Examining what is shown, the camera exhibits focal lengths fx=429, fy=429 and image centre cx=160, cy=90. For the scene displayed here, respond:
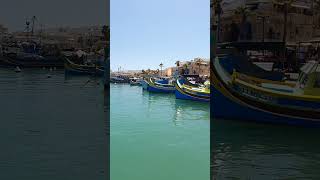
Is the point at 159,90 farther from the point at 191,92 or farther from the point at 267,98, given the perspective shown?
the point at 267,98

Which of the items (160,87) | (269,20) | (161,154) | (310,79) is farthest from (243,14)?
(160,87)

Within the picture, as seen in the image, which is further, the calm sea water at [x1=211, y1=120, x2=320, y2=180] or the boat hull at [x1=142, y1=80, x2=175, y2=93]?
the boat hull at [x1=142, y1=80, x2=175, y2=93]

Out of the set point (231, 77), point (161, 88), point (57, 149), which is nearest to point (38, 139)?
point (57, 149)

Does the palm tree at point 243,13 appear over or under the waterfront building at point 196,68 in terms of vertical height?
over

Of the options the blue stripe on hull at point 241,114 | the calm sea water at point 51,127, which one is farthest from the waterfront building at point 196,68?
the calm sea water at point 51,127

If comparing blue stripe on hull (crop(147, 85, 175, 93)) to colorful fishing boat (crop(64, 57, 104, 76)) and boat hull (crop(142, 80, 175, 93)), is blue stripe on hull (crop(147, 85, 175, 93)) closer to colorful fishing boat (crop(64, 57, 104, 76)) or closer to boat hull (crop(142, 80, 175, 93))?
boat hull (crop(142, 80, 175, 93))

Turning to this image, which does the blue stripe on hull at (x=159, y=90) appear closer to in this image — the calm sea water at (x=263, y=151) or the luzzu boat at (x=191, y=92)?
the luzzu boat at (x=191, y=92)

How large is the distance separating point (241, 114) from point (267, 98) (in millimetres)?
688

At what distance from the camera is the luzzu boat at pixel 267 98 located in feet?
27.0

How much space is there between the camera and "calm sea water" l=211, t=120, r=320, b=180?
4.41 meters

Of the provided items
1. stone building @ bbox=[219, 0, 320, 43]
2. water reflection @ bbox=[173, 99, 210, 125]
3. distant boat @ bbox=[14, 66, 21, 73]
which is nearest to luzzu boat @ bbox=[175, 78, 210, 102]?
water reflection @ bbox=[173, 99, 210, 125]

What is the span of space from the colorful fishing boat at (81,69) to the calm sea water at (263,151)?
2.46 metres

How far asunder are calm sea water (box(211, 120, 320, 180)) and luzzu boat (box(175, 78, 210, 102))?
7009mm

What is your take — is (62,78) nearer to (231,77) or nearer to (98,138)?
(98,138)
